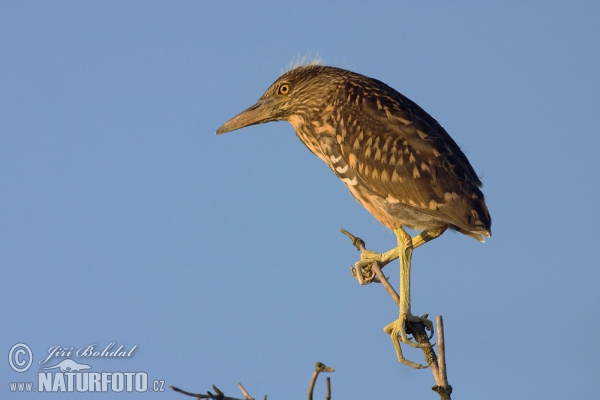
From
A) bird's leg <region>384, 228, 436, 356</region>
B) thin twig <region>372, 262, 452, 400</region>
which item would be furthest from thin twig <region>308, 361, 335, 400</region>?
bird's leg <region>384, 228, 436, 356</region>

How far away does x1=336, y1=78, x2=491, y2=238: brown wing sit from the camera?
721 centimetres

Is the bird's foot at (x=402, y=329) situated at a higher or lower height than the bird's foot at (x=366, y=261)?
lower

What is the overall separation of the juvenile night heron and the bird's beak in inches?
15.6

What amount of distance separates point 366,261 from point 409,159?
103cm

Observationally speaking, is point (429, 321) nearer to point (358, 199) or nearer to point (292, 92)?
point (358, 199)

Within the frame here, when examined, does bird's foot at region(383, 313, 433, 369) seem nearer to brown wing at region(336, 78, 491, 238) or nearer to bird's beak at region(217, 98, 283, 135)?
brown wing at region(336, 78, 491, 238)

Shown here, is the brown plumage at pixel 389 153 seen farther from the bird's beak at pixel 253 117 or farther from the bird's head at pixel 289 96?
the bird's beak at pixel 253 117

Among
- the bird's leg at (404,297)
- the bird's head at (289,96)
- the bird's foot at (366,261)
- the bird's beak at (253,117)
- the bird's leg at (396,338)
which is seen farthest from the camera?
the bird's beak at (253,117)

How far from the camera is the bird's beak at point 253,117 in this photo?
8742 mm

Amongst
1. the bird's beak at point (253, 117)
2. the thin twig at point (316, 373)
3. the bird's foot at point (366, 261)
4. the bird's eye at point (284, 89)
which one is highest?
the bird's eye at point (284, 89)

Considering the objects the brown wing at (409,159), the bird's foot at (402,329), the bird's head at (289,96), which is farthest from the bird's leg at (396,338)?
the bird's head at (289,96)

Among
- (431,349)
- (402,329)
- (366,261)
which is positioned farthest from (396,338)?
(366,261)

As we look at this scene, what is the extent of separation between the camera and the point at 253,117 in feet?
28.7

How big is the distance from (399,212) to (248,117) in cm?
216
